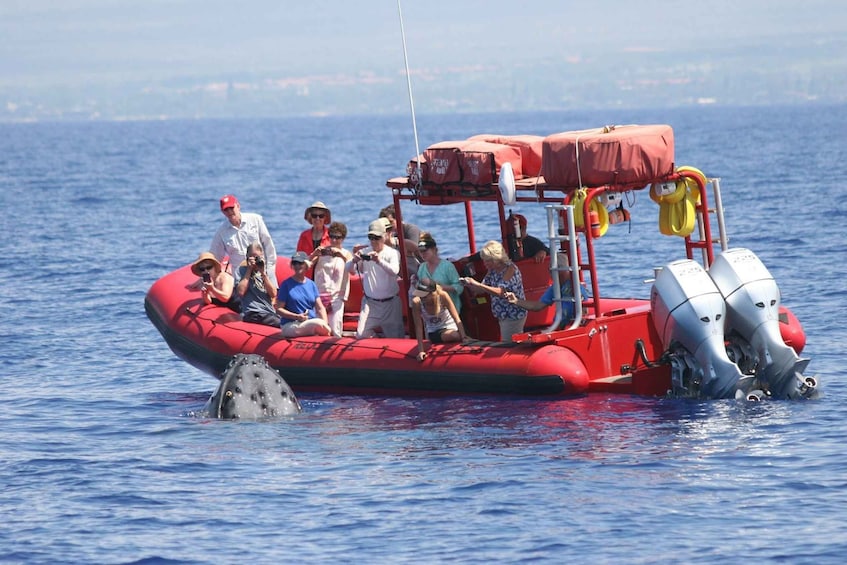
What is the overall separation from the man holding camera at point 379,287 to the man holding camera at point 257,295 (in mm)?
999

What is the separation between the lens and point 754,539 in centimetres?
969

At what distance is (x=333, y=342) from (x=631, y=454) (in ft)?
13.3

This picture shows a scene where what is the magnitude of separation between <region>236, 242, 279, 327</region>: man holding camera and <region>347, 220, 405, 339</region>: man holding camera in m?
1.00

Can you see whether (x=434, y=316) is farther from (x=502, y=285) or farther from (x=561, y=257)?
(x=561, y=257)

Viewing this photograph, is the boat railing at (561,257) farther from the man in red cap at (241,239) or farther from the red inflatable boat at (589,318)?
the man in red cap at (241,239)

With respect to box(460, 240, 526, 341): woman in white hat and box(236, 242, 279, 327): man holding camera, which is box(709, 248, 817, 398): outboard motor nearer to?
box(460, 240, 526, 341): woman in white hat

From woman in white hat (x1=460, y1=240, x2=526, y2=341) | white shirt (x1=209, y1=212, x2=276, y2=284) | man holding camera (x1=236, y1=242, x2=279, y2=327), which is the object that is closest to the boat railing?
woman in white hat (x1=460, y1=240, x2=526, y2=341)

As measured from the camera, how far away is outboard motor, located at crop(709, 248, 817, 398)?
12859 mm

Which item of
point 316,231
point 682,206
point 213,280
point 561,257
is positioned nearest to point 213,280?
point 213,280

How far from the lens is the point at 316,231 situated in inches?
599

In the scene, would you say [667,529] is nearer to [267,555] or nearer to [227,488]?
[267,555]

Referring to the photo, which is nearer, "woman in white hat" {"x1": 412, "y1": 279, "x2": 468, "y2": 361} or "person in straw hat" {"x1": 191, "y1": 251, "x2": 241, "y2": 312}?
"woman in white hat" {"x1": 412, "y1": 279, "x2": 468, "y2": 361}

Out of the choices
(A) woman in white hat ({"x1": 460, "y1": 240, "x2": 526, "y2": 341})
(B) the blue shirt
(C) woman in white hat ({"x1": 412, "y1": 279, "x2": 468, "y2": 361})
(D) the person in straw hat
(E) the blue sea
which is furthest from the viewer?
(D) the person in straw hat

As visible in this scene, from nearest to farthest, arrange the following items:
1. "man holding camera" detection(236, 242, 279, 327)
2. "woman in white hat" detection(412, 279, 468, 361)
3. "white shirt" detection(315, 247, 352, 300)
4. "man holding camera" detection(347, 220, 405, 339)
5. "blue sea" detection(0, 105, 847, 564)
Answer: "blue sea" detection(0, 105, 847, 564) < "woman in white hat" detection(412, 279, 468, 361) < "man holding camera" detection(347, 220, 405, 339) < "white shirt" detection(315, 247, 352, 300) < "man holding camera" detection(236, 242, 279, 327)
